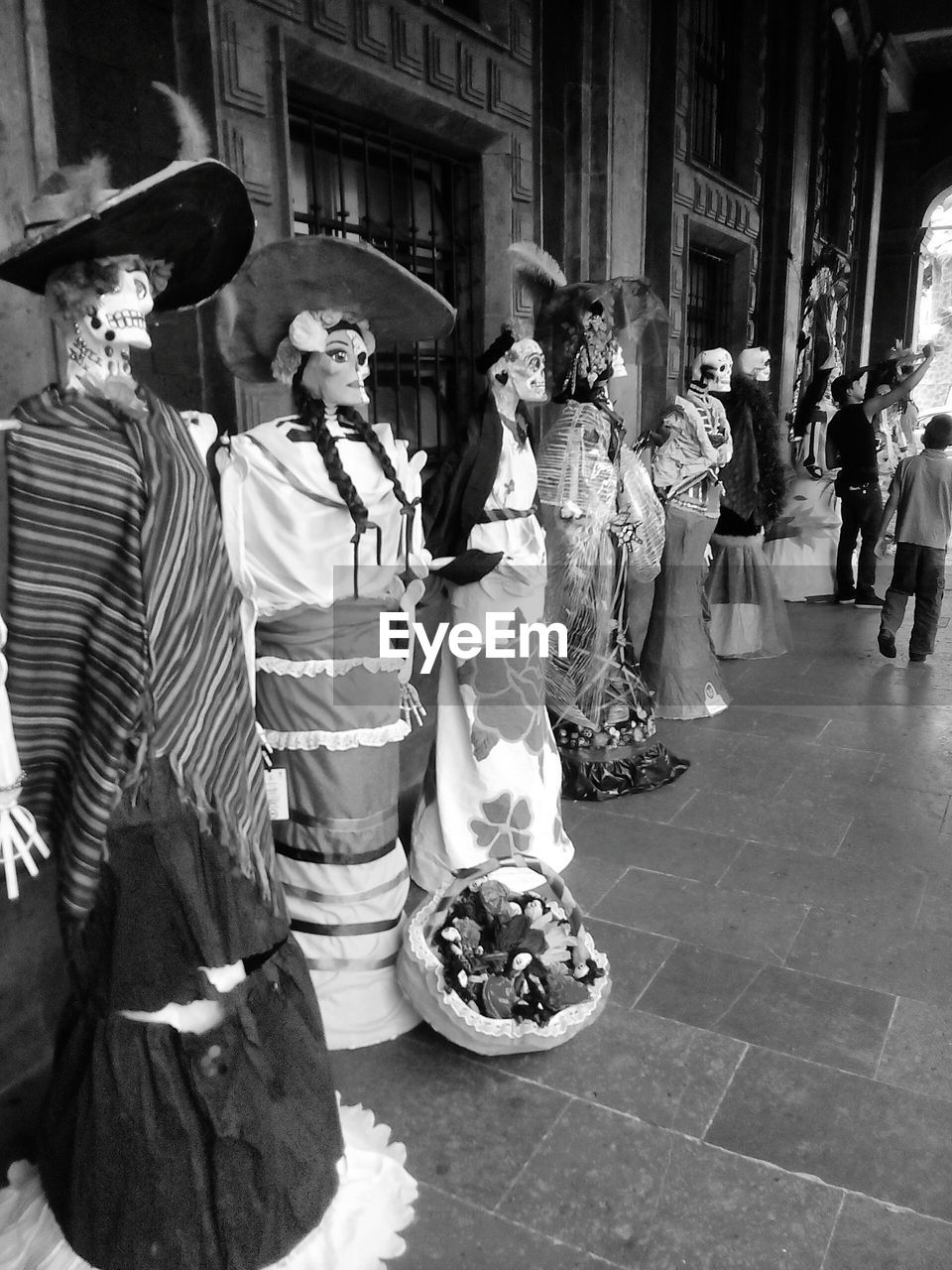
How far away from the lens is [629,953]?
3.07 m

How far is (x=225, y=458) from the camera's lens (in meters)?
2.43

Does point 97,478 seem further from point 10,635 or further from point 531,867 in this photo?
point 531,867

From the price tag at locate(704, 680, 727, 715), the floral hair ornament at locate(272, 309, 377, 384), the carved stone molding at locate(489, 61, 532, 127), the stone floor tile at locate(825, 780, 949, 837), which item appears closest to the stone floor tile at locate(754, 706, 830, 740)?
the price tag at locate(704, 680, 727, 715)

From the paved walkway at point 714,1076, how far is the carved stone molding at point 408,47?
3036 mm

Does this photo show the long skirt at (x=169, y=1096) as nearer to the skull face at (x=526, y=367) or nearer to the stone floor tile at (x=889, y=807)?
the skull face at (x=526, y=367)

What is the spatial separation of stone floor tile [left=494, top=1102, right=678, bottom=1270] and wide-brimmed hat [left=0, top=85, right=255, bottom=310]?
205 cm

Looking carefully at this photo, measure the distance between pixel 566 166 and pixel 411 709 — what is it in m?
3.13

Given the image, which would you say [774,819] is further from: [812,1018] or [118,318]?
[118,318]

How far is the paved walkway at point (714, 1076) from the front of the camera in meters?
2.04

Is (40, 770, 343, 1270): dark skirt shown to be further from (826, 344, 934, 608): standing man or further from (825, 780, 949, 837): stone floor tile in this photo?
(826, 344, 934, 608): standing man

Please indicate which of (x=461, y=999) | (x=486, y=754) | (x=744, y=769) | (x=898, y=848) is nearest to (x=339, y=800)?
(x=461, y=999)

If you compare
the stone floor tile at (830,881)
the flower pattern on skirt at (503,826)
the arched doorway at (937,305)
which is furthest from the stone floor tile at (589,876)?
the arched doorway at (937,305)

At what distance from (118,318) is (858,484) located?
7082 mm

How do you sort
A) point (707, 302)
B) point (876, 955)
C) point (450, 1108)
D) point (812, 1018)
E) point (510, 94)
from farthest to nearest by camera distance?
point (707, 302) < point (510, 94) < point (876, 955) < point (812, 1018) < point (450, 1108)
